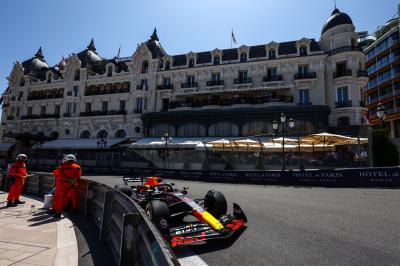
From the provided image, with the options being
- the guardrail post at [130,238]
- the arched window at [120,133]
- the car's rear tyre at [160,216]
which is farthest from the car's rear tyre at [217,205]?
the arched window at [120,133]

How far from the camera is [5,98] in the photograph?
46.4 m

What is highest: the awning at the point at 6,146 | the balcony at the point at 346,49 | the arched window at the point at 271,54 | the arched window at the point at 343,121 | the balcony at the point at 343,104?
A: the arched window at the point at 271,54

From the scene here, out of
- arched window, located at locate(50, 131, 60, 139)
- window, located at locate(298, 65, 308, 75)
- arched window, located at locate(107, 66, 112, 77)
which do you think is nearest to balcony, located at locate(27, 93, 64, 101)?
arched window, located at locate(50, 131, 60, 139)

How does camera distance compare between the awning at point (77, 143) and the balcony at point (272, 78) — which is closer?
the balcony at point (272, 78)

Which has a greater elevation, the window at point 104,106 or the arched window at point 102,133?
the window at point 104,106

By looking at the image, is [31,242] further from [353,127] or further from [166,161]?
[353,127]

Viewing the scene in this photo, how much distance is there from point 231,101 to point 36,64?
37.4 metres

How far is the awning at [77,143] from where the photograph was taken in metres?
32.5

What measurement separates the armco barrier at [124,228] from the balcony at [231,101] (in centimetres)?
2462

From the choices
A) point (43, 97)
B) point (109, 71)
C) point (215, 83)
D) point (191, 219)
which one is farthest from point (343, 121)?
point (43, 97)

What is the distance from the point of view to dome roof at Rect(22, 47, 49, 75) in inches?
1784

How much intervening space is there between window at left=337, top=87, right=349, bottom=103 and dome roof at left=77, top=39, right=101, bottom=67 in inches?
1381

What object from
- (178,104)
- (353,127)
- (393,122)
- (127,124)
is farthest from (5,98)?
(393,122)

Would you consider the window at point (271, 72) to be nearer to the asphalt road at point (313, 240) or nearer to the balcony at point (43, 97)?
the asphalt road at point (313, 240)
